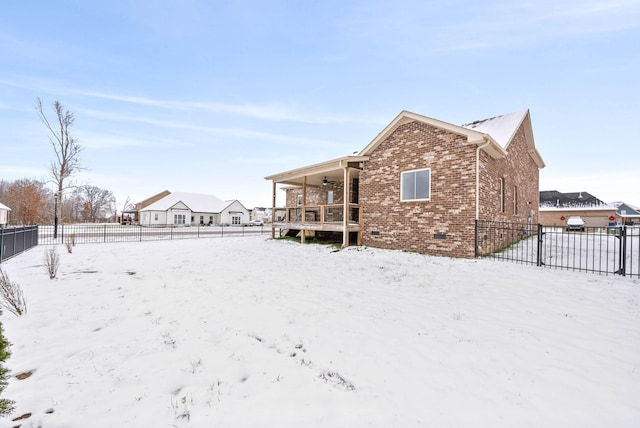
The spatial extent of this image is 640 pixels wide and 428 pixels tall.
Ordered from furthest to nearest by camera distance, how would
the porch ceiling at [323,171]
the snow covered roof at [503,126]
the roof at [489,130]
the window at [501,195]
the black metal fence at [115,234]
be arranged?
the black metal fence at [115,234] → the porch ceiling at [323,171] → the snow covered roof at [503,126] → the window at [501,195] → the roof at [489,130]

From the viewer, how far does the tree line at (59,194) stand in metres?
25.6

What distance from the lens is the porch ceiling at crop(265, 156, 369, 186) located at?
1320cm

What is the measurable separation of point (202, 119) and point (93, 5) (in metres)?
13.3

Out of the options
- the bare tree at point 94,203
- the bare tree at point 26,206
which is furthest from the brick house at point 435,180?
the bare tree at point 94,203

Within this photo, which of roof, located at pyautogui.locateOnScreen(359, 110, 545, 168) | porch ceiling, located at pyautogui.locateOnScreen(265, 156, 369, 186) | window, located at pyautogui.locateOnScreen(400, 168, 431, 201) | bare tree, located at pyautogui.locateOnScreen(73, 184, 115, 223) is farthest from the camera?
bare tree, located at pyautogui.locateOnScreen(73, 184, 115, 223)

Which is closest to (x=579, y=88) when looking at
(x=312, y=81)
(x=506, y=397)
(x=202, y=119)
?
(x=312, y=81)

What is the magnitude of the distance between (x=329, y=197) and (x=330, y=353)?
15.1 meters

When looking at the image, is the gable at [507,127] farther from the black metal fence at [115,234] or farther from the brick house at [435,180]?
the black metal fence at [115,234]

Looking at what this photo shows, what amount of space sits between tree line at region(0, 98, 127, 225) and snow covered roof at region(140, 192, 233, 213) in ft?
35.6

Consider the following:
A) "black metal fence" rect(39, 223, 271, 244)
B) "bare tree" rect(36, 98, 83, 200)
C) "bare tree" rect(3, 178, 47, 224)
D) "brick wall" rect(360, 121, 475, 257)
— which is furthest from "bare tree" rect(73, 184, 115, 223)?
"brick wall" rect(360, 121, 475, 257)

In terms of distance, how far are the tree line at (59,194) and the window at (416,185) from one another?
76.9ft

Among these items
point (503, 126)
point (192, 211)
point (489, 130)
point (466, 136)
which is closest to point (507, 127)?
point (503, 126)

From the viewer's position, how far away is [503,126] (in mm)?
13625

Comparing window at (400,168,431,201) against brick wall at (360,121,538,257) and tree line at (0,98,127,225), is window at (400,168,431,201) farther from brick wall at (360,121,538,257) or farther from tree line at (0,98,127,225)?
tree line at (0,98,127,225)
